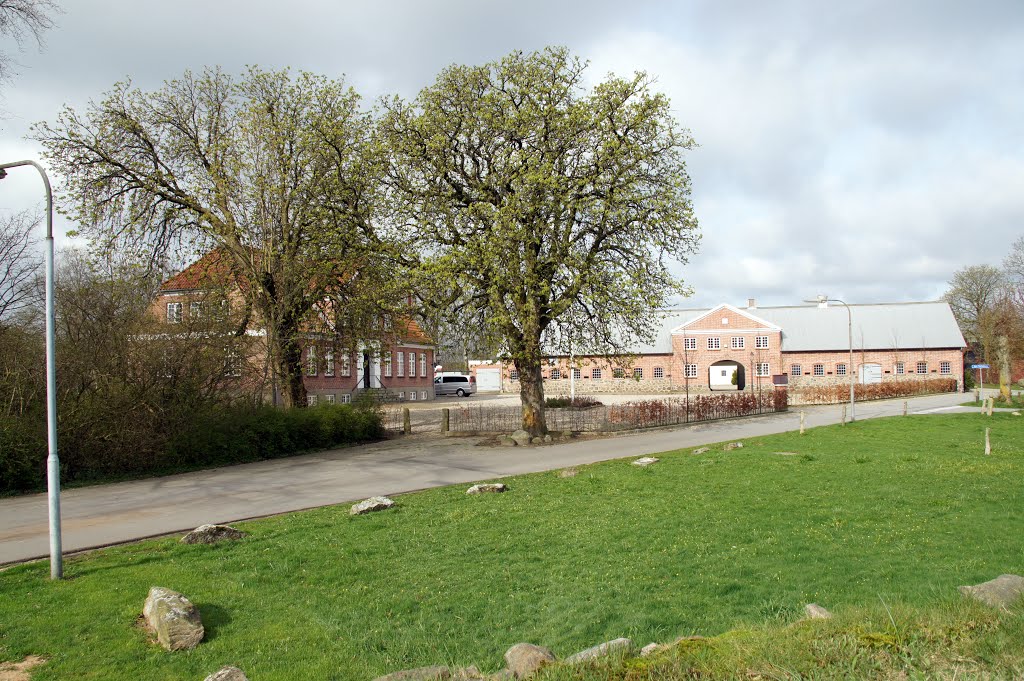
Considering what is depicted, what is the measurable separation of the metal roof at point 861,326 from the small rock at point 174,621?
6489 centimetres

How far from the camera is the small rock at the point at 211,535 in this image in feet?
32.4

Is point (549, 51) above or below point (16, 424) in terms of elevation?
above

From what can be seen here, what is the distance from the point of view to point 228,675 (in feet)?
17.3

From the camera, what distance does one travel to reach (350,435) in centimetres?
2511

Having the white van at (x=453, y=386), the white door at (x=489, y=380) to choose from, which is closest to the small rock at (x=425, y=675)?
the white van at (x=453, y=386)

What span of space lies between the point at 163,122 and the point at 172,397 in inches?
459

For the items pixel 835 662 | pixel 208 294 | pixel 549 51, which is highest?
pixel 549 51

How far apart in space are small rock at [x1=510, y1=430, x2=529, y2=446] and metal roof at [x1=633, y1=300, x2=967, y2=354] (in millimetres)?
46697

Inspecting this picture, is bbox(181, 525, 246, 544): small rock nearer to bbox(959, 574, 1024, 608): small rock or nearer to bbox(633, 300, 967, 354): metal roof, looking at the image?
bbox(959, 574, 1024, 608): small rock

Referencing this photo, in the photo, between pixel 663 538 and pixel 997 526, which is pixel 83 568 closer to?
pixel 663 538

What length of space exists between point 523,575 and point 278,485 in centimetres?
967

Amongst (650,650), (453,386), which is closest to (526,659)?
(650,650)

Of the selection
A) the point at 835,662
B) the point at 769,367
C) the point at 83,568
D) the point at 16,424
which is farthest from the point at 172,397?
the point at 769,367

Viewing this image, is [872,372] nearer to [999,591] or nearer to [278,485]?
[278,485]
